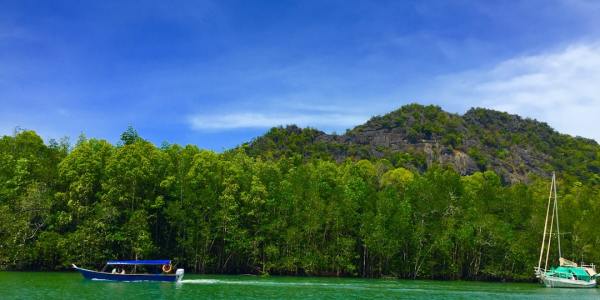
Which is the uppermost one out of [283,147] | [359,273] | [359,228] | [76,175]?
[283,147]

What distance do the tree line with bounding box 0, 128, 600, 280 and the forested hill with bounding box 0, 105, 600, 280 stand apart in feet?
0.64

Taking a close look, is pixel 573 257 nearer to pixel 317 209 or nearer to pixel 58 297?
pixel 317 209

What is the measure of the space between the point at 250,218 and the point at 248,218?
1.24 ft

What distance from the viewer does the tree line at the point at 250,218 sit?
3019 inches

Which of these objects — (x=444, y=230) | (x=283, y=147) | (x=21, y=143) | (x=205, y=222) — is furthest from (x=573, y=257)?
(x=283, y=147)

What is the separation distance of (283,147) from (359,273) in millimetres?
99601

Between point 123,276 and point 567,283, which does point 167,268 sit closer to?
point 123,276

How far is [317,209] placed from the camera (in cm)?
8744

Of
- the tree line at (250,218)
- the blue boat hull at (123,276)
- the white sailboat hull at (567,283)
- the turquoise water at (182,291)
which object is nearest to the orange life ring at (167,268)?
the blue boat hull at (123,276)

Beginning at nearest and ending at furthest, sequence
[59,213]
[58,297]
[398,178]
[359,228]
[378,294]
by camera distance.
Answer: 1. [58,297]
2. [378,294]
3. [59,213]
4. [359,228]
5. [398,178]

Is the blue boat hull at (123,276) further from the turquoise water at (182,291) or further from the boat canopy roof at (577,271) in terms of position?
the boat canopy roof at (577,271)

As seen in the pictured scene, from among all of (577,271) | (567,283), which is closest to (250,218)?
(567,283)

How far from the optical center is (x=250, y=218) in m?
87.5

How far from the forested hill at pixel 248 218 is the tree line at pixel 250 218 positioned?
0.19 m
